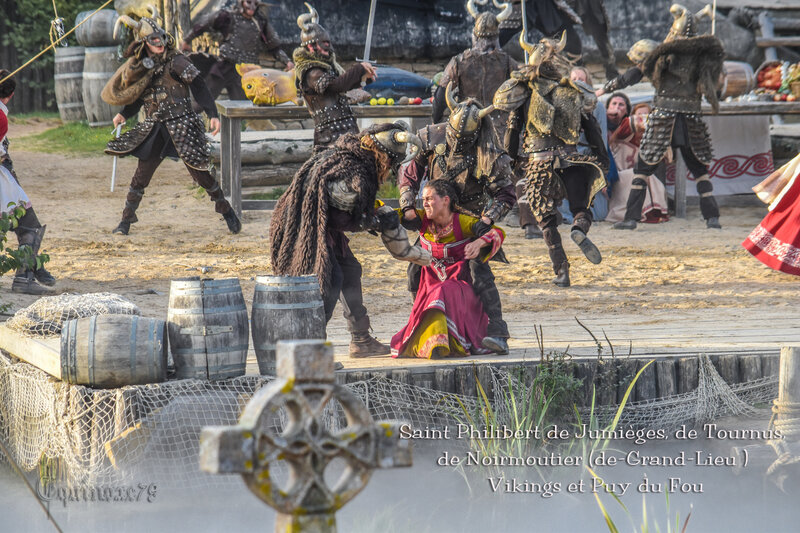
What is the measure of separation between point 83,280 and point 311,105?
211cm

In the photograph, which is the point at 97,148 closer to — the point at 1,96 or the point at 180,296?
the point at 1,96

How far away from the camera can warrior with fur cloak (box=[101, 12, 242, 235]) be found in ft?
28.7

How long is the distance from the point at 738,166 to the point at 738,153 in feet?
0.44

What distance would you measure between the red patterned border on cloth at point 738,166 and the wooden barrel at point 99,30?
339 inches

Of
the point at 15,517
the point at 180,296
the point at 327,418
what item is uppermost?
the point at 180,296

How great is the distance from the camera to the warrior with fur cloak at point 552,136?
7230 mm

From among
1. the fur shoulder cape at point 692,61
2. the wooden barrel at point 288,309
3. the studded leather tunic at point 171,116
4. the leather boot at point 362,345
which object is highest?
the fur shoulder cape at point 692,61

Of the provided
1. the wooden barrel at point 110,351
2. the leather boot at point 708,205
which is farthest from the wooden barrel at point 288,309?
the leather boot at point 708,205

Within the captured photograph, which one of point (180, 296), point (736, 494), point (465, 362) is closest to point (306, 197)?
point (180, 296)

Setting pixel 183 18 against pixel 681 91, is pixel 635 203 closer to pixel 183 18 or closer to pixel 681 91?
pixel 681 91

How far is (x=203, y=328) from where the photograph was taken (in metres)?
4.60

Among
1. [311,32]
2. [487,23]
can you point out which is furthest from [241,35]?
[311,32]

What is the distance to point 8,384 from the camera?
518cm

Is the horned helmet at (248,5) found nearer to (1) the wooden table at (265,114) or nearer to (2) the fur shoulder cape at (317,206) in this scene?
(1) the wooden table at (265,114)
